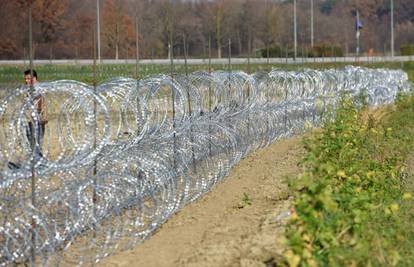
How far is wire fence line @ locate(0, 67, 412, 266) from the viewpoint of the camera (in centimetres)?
795

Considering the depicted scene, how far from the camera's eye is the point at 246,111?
15133mm

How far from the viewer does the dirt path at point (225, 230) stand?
26.3 ft

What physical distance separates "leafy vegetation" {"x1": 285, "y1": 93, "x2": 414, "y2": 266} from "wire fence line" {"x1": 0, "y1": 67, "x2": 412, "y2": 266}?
1.75 meters

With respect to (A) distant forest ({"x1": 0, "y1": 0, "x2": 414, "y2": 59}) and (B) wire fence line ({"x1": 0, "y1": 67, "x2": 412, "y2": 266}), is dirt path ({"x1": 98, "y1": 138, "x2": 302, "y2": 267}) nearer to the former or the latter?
(B) wire fence line ({"x1": 0, "y1": 67, "x2": 412, "y2": 266})

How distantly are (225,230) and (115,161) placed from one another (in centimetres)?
139

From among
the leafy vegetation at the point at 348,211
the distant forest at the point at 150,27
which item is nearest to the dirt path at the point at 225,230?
the leafy vegetation at the point at 348,211

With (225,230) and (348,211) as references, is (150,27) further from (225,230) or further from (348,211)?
(348,211)

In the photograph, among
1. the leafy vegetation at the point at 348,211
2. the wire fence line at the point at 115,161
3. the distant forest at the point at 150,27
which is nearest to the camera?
the leafy vegetation at the point at 348,211

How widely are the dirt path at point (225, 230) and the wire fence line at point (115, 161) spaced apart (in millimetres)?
213

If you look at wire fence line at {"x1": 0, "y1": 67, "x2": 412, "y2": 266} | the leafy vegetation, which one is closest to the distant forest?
wire fence line at {"x1": 0, "y1": 67, "x2": 412, "y2": 266}

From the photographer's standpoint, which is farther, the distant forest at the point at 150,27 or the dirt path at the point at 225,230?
the distant forest at the point at 150,27

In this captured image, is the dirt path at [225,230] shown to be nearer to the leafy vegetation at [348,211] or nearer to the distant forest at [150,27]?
the leafy vegetation at [348,211]

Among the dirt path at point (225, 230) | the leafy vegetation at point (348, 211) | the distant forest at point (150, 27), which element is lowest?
the dirt path at point (225, 230)

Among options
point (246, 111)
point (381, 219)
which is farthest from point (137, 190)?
point (246, 111)
